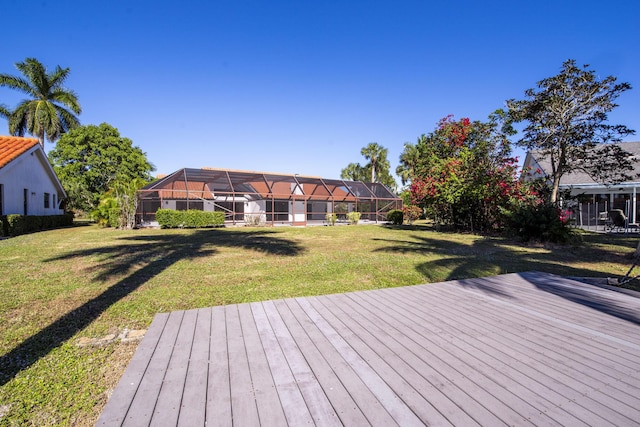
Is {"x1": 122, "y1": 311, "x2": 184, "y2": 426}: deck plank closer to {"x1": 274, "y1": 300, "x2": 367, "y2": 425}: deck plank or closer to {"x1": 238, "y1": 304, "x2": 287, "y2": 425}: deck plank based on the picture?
{"x1": 238, "y1": 304, "x2": 287, "y2": 425}: deck plank

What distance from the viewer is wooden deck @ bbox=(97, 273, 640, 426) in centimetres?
198

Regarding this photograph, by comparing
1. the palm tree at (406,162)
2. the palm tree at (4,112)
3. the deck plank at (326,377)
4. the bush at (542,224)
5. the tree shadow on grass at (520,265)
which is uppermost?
the palm tree at (4,112)

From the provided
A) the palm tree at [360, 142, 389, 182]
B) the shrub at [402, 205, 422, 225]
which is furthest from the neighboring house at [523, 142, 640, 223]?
the palm tree at [360, 142, 389, 182]

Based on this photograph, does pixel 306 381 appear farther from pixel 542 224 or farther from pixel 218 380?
pixel 542 224

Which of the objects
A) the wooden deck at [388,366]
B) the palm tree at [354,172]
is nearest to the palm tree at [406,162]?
the palm tree at [354,172]

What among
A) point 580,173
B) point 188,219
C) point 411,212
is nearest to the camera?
point 188,219

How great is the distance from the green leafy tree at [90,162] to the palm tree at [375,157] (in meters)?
29.5

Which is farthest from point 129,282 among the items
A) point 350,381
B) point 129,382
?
point 350,381

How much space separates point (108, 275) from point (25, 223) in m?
12.6

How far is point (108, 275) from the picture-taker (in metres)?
6.22

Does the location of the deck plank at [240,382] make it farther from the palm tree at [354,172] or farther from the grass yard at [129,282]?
the palm tree at [354,172]

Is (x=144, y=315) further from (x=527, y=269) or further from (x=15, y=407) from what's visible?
(x=527, y=269)

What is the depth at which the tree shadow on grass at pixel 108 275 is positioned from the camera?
119 inches

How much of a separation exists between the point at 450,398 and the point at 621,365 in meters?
1.69
